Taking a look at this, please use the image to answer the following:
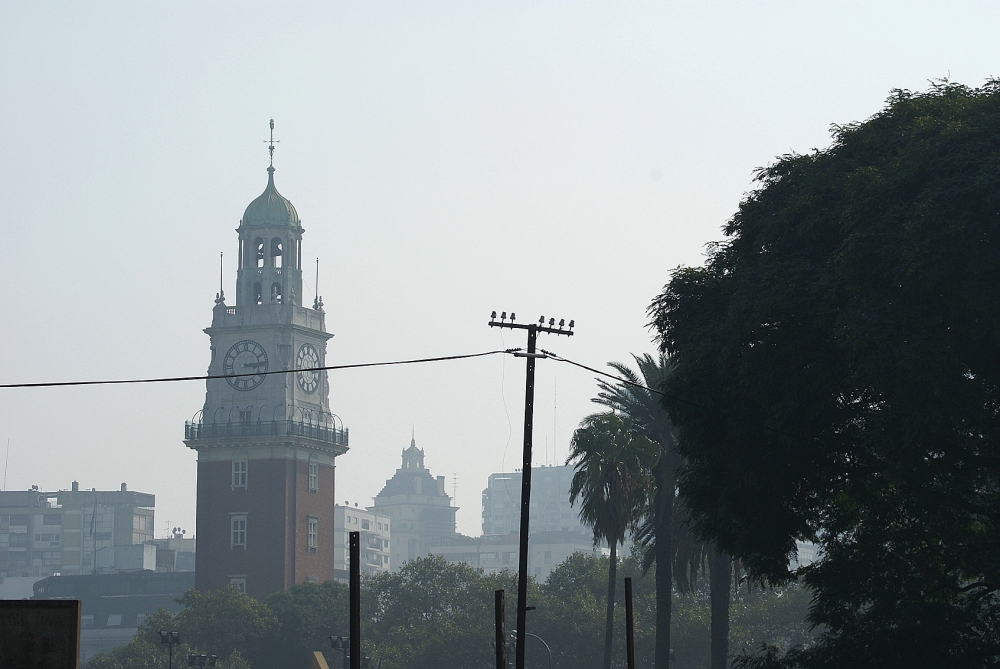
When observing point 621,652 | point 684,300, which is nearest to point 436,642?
point 621,652

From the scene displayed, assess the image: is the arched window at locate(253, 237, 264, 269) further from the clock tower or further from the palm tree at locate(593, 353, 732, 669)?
the palm tree at locate(593, 353, 732, 669)

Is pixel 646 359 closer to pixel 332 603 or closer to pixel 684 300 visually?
pixel 684 300

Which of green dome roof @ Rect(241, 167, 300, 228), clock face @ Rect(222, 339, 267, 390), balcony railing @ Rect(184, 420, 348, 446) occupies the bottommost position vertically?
balcony railing @ Rect(184, 420, 348, 446)

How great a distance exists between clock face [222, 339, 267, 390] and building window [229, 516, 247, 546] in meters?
11.7

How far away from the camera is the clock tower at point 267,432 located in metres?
129

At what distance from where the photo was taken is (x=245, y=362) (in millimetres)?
134875

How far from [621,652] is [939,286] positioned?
71.0 metres

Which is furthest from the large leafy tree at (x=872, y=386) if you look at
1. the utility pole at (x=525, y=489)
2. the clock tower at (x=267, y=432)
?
the clock tower at (x=267, y=432)

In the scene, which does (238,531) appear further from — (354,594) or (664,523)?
(354,594)

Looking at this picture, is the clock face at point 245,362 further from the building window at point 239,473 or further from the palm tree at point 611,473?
the palm tree at point 611,473

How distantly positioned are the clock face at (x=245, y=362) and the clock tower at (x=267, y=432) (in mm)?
83

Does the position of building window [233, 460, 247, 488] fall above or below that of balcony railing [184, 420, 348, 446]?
below

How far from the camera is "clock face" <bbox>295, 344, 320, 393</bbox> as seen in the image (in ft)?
447

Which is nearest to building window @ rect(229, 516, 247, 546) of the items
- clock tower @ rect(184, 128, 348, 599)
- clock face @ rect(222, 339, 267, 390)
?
clock tower @ rect(184, 128, 348, 599)
